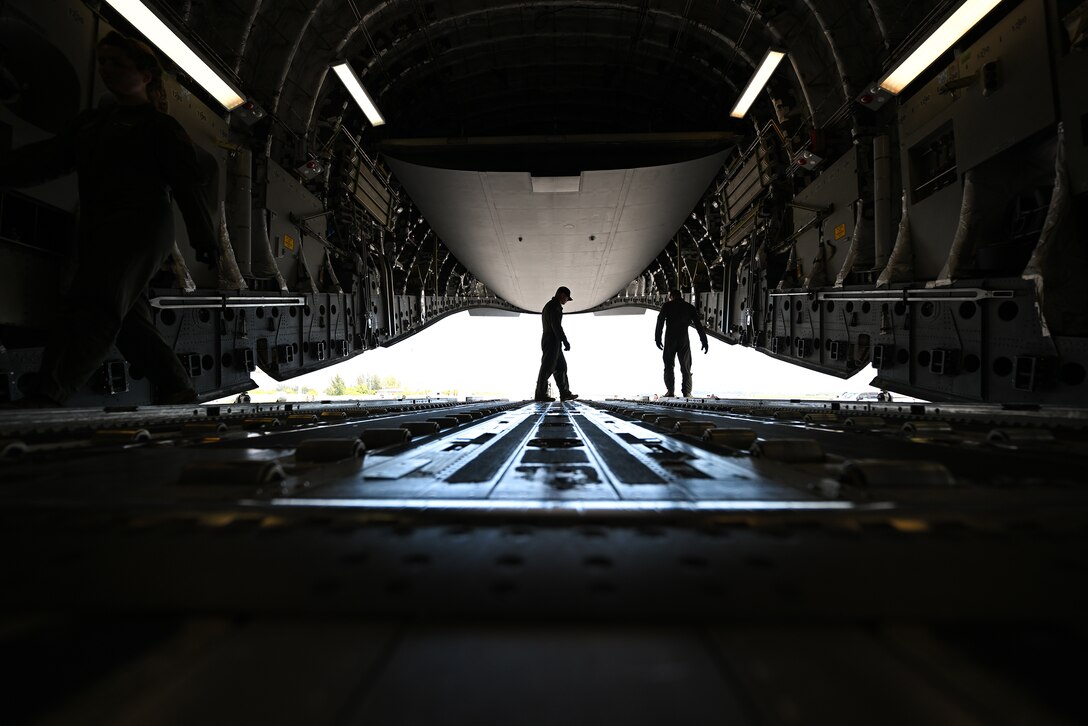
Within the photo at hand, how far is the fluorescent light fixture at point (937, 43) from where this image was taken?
4.29 meters

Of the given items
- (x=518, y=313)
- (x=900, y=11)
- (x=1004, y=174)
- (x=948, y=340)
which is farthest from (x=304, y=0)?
(x=518, y=313)

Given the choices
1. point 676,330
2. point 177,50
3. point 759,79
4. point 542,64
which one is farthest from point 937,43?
point 542,64

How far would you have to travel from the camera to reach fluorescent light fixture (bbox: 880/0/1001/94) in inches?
169

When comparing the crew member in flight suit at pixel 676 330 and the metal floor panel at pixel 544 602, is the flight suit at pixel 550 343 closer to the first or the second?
the crew member in flight suit at pixel 676 330

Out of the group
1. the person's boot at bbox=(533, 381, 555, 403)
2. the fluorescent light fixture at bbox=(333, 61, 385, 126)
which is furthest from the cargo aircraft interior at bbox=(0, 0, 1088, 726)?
the person's boot at bbox=(533, 381, 555, 403)

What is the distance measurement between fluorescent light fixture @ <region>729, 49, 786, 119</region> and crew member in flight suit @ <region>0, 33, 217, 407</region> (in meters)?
8.31

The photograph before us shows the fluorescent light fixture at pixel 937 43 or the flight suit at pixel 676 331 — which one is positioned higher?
the fluorescent light fixture at pixel 937 43

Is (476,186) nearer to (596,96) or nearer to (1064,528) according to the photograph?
(596,96)

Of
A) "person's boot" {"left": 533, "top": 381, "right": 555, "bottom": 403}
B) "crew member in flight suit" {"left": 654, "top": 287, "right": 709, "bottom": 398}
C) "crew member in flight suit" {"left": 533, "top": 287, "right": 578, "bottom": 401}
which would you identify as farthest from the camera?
"crew member in flight suit" {"left": 654, "top": 287, "right": 709, "bottom": 398}

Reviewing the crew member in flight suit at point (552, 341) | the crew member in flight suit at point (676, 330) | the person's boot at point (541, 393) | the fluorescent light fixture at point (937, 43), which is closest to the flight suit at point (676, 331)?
the crew member in flight suit at point (676, 330)

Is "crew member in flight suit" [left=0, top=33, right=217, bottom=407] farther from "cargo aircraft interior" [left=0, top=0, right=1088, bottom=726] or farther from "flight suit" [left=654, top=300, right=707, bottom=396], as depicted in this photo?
"flight suit" [left=654, top=300, right=707, bottom=396]

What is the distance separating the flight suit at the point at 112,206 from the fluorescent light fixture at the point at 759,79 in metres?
8.37

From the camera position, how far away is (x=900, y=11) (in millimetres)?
5738

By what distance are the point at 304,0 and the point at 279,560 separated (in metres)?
8.98
